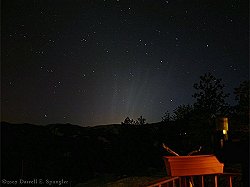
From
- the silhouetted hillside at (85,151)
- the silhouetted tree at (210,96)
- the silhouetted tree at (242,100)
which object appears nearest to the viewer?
the silhouetted tree at (242,100)

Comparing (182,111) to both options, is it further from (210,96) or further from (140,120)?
(140,120)

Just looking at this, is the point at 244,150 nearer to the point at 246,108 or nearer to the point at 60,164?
the point at 246,108

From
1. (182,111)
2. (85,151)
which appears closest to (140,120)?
(182,111)

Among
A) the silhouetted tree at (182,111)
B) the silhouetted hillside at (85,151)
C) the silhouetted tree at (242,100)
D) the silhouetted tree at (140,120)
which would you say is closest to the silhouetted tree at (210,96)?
the silhouetted hillside at (85,151)

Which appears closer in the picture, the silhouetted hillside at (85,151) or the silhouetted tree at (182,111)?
the silhouetted tree at (182,111)

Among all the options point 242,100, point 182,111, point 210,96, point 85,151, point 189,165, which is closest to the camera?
point 189,165

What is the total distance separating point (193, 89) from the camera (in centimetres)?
1294

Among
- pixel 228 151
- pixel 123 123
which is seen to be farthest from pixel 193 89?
pixel 228 151

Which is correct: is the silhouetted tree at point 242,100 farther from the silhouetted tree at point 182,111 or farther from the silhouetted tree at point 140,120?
the silhouetted tree at point 140,120

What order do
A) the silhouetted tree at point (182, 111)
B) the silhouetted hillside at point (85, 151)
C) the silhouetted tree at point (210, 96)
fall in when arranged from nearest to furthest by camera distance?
the silhouetted tree at point (210, 96) → the silhouetted tree at point (182, 111) → the silhouetted hillside at point (85, 151)

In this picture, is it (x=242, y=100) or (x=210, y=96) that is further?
(x=210, y=96)

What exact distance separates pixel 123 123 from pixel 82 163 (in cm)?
1053

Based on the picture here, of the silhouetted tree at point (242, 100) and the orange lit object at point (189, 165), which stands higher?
the silhouetted tree at point (242, 100)

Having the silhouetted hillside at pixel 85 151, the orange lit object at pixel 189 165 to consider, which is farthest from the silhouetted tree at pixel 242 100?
the orange lit object at pixel 189 165
